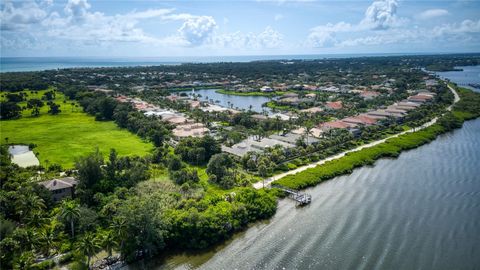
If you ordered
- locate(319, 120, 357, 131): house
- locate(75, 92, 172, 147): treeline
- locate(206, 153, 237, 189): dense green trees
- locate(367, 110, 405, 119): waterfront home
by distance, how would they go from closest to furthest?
locate(206, 153, 237, 189): dense green trees < locate(75, 92, 172, 147): treeline < locate(319, 120, 357, 131): house < locate(367, 110, 405, 119): waterfront home

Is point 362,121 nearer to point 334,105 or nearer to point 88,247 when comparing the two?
point 334,105

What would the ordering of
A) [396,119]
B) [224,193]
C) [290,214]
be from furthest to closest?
[396,119], [224,193], [290,214]

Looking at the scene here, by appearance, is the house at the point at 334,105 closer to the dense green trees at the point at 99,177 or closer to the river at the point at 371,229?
the river at the point at 371,229

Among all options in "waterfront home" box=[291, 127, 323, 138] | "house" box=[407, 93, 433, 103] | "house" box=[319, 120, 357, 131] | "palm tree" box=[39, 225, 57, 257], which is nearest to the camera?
"palm tree" box=[39, 225, 57, 257]

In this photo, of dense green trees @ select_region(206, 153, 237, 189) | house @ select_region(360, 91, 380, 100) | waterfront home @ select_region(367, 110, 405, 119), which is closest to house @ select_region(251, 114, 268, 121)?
waterfront home @ select_region(367, 110, 405, 119)

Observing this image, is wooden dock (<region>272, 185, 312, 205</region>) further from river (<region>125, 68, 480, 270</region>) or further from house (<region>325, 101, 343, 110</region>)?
house (<region>325, 101, 343, 110</region>)

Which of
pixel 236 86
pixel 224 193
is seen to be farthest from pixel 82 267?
pixel 236 86

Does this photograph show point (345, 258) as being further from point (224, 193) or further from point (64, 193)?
point (64, 193)
